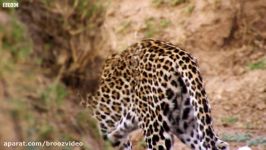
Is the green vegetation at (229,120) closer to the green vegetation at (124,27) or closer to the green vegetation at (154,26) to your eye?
the green vegetation at (154,26)

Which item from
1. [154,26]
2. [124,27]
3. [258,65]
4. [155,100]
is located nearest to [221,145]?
[155,100]

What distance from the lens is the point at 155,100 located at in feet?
27.2

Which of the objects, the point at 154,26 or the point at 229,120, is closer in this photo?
the point at 229,120

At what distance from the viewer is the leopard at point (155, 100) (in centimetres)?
802

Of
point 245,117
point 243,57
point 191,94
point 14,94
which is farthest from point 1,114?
point 243,57

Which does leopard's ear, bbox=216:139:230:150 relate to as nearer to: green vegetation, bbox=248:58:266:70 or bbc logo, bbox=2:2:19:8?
bbc logo, bbox=2:2:19:8

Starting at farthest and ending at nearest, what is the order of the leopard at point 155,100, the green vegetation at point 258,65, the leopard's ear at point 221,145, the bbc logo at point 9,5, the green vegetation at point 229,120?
the green vegetation at point 258,65 → the green vegetation at point 229,120 → the leopard at point 155,100 → the leopard's ear at point 221,145 → the bbc logo at point 9,5

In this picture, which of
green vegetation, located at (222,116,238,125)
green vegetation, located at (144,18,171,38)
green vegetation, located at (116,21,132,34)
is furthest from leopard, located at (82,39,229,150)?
green vegetation, located at (116,21,132,34)

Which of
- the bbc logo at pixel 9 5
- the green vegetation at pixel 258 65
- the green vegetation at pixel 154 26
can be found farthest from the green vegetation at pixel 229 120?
the bbc logo at pixel 9 5

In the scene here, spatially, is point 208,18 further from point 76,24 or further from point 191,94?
point 76,24

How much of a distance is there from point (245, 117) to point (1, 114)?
605 cm

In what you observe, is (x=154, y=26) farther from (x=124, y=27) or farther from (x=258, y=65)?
(x=258, y=65)

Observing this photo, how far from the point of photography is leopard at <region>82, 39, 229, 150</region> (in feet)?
26.3

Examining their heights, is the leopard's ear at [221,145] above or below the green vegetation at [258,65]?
below
